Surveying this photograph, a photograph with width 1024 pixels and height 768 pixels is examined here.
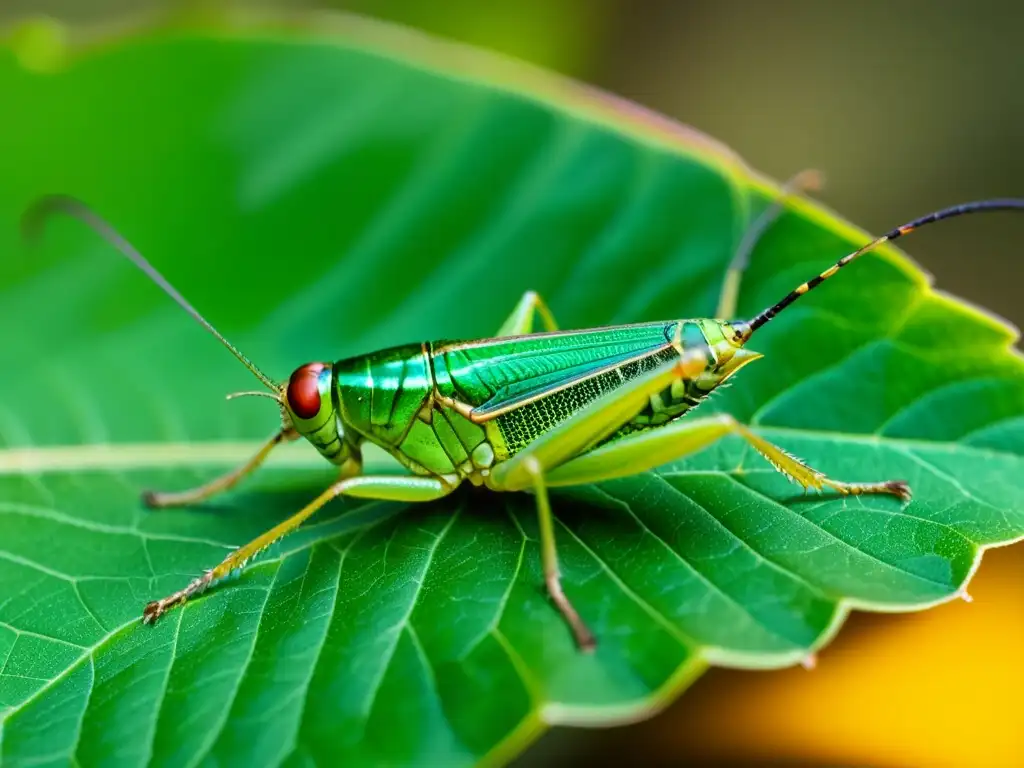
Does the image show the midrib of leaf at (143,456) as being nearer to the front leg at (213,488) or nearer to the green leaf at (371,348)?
the green leaf at (371,348)

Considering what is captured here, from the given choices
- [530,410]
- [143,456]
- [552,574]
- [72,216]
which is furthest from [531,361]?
[72,216]

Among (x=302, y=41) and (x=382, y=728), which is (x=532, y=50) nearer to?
(x=302, y=41)

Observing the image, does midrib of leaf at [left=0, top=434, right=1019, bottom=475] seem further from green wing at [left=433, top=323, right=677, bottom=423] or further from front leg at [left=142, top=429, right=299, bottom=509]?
green wing at [left=433, top=323, right=677, bottom=423]

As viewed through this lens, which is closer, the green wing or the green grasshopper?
the green grasshopper

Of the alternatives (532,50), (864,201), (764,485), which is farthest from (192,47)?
(864,201)

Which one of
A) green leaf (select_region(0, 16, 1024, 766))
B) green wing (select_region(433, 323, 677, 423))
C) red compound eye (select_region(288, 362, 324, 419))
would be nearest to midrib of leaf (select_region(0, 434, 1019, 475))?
green leaf (select_region(0, 16, 1024, 766))
